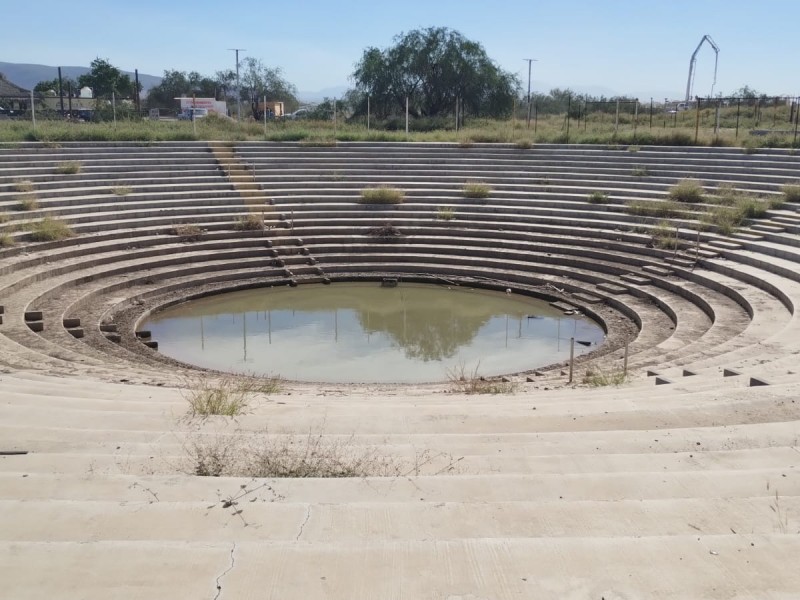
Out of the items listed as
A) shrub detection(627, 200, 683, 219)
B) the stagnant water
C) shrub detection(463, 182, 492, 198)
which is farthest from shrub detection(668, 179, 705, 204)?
the stagnant water

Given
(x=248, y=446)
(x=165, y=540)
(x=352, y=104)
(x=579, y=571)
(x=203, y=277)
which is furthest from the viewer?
(x=352, y=104)

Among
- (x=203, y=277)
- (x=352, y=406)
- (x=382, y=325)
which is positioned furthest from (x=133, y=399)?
(x=203, y=277)

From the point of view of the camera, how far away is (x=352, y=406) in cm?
599

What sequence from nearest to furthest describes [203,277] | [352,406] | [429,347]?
[352,406] → [429,347] → [203,277]

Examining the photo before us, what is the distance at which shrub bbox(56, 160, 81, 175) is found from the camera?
18109 mm

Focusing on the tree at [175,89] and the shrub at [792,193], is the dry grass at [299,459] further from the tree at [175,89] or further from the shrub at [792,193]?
the tree at [175,89]

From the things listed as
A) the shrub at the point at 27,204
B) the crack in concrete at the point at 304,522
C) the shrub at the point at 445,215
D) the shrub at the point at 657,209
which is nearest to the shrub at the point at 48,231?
the shrub at the point at 27,204

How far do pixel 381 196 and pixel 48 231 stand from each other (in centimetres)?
782

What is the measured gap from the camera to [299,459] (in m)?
4.02

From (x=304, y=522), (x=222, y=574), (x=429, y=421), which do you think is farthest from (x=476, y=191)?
(x=222, y=574)

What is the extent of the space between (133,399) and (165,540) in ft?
11.9

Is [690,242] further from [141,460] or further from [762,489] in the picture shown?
[141,460]

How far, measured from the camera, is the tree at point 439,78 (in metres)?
39.9

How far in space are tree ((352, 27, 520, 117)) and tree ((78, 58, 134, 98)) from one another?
26758 millimetres
